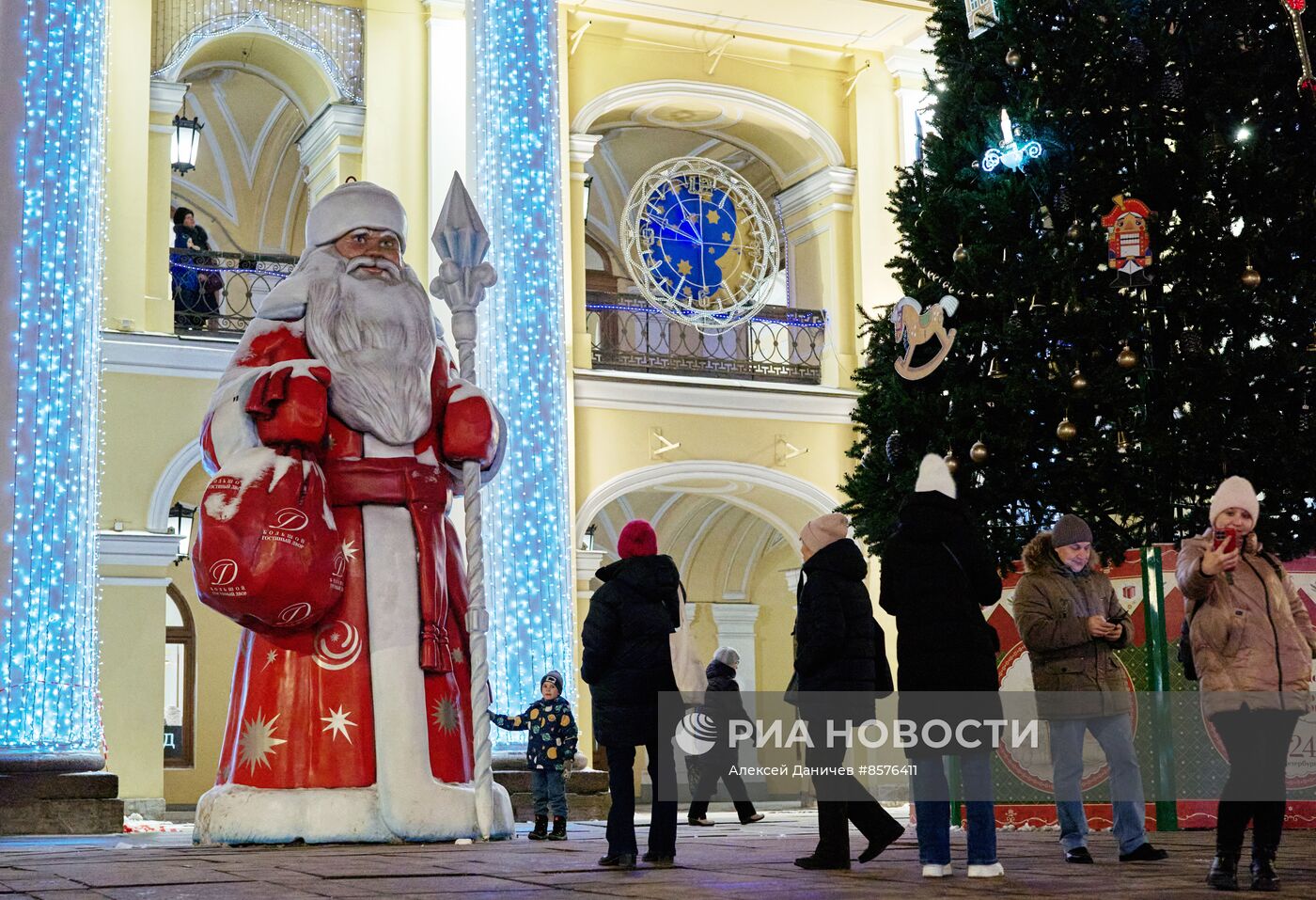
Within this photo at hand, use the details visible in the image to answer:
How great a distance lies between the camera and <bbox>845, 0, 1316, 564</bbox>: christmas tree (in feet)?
26.4

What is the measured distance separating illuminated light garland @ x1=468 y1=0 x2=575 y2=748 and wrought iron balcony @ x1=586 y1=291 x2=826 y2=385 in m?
3.27

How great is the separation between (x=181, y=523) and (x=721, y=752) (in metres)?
5.68

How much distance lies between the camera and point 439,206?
14820mm

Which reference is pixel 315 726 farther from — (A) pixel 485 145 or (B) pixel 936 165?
(A) pixel 485 145

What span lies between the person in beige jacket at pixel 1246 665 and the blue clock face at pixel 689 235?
11691 millimetres

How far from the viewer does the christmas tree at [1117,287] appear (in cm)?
805

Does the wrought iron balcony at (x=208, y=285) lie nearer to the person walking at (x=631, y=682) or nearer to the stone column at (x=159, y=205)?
the stone column at (x=159, y=205)

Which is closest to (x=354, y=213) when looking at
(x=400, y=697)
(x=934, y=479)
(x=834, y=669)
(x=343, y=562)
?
(x=343, y=562)

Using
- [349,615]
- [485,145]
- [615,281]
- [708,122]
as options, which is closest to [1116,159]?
[349,615]

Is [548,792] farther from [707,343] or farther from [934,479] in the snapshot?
[707,343]

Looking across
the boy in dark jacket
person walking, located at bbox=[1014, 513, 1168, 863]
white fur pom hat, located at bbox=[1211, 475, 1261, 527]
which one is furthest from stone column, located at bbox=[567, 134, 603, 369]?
white fur pom hat, located at bbox=[1211, 475, 1261, 527]

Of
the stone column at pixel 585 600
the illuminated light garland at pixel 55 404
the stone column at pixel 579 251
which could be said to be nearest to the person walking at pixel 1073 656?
the illuminated light garland at pixel 55 404

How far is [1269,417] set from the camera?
7.91 m

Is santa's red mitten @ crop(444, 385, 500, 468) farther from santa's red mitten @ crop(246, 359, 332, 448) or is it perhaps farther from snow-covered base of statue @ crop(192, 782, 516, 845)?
snow-covered base of statue @ crop(192, 782, 516, 845)
